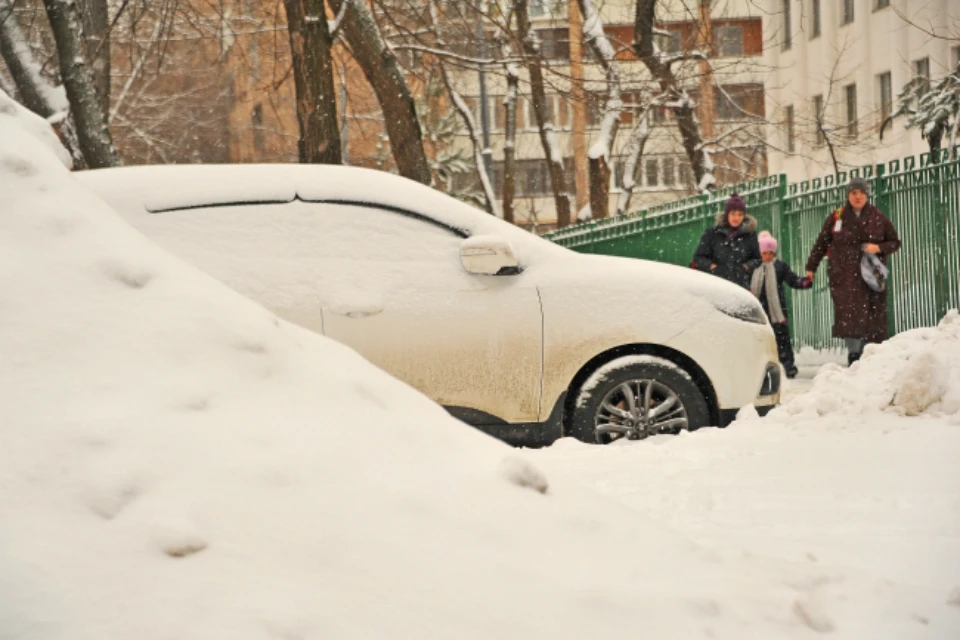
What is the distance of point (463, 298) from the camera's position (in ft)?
21.7

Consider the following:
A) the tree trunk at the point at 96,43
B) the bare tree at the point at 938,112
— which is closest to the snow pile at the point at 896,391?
the bare tree at the point at 938,112

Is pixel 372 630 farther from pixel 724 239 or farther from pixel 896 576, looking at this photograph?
pixel 724 239

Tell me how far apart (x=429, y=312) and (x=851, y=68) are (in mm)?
35175

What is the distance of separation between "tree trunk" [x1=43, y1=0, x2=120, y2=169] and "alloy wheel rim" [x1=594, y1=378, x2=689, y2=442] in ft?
28.5

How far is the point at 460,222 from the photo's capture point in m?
6.82

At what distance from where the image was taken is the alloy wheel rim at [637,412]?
22.6 ft

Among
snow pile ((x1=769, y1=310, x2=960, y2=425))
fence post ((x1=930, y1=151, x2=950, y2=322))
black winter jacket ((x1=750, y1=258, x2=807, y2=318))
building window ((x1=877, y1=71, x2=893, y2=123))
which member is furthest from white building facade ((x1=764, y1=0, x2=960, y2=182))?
snow pile ((x1=769, y1=310, x2=960, y2=425))

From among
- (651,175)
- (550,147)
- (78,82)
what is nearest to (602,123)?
(550,147)

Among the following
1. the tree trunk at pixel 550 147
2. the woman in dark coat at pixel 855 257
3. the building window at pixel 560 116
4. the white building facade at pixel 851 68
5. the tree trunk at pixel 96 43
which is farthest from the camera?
the building window at pixel 560 116

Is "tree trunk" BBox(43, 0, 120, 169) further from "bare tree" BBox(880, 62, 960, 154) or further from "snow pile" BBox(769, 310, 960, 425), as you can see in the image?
"bare tree" BBox(880, 62, 960, 154)

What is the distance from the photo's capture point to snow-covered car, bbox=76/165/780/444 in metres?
6.45

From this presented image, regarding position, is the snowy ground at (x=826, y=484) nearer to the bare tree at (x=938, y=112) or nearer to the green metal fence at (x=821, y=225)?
the green metal fence at (x=821, y=225)

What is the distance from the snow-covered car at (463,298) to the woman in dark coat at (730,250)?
466 centimetres

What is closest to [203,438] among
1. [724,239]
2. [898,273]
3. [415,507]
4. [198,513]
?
[198,513]
